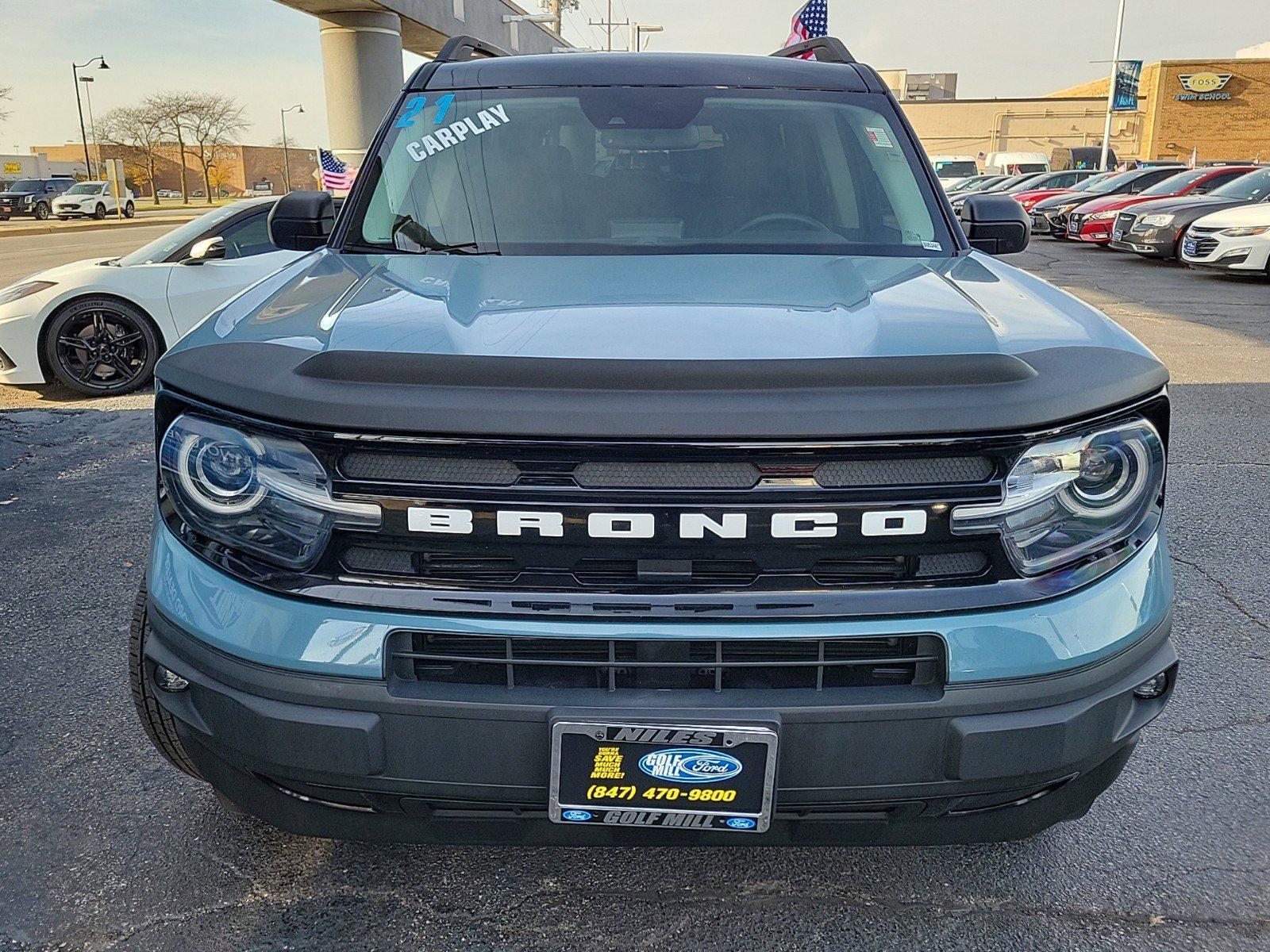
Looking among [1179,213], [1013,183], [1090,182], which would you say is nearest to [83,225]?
[1013,183]

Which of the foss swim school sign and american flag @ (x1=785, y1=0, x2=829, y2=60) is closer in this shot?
american flag @ (x1=785, y1=0, x2=829, y2=60)

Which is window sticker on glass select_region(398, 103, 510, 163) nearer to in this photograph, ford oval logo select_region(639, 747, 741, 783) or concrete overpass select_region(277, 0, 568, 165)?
ford oval logo select_region(639, 747, 741, 783)

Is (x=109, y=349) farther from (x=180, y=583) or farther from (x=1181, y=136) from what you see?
(x=1181, y=136)

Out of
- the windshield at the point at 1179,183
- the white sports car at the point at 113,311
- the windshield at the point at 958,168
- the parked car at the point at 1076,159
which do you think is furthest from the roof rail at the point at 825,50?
the parked car at the point at 1076,159

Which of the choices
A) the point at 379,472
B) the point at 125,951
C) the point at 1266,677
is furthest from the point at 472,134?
the point at 1266,677

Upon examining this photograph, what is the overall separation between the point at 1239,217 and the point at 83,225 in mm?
36676

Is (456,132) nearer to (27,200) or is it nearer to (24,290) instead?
(24,290)

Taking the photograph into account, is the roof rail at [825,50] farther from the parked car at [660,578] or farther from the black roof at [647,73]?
the parked car at [660,578]

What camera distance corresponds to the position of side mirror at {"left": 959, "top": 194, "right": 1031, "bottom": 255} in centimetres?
310

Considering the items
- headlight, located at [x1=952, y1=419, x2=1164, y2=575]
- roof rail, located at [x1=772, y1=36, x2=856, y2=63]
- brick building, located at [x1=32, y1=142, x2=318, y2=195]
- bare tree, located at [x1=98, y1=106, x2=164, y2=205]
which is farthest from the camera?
brick building, located at [x1=32, y1=142, x2=318, y2=195]

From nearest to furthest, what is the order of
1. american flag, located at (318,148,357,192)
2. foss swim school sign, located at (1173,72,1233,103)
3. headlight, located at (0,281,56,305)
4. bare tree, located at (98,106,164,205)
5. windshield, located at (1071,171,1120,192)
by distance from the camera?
headlight, located at (0,281,56,305), american flag, located at (318,148,357,192), windshield, located at (1071,171,1120,192), foss swim school sign, located at (1173,72,1233,103), bare tree, located at (98,106,164,205)

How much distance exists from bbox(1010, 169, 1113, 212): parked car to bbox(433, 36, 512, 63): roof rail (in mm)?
→ 22359

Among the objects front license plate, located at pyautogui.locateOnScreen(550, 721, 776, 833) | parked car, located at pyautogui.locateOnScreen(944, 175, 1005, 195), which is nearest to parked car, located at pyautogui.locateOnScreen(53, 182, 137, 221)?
parked car, located at pyautogui.locateOnScreen(944, 175, 1005, 195)

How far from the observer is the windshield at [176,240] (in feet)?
24.2
